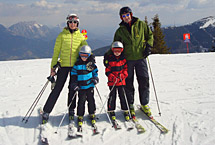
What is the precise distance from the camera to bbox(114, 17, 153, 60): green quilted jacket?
394 centimetres

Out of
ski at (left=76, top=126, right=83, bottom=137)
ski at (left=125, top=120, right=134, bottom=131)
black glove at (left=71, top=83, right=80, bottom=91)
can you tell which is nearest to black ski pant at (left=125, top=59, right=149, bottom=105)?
ski at (left=125, top=120, right=134, bottom=131)

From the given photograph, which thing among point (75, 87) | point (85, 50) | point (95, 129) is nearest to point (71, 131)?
point (95, 129)

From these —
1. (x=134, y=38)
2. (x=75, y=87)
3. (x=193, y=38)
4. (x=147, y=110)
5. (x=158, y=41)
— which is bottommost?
(x=147, y=110)

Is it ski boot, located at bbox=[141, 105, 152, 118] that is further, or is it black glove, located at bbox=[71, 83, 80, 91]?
ski boot, located at bbox=[141, 105, 152, 118]

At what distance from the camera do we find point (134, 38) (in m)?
3.95

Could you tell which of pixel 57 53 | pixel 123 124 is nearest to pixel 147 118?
A: pixel 123 124

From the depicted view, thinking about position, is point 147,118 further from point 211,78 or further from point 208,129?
point 211,78

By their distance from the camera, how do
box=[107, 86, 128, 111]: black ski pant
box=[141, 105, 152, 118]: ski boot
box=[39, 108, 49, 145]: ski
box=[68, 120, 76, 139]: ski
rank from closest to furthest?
box=[39, 108, 49, 145]: ski → box=[68, 120, 76, 139]: ski → box=[107, 86, 128, 111]: black ski pant → box=[141, 105, 152, 118]: ski boot

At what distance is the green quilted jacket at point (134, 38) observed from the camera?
394 centimetres

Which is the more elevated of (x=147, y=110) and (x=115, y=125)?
(x=147, y=110)

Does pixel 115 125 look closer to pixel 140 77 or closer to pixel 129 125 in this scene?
pixel 129 125

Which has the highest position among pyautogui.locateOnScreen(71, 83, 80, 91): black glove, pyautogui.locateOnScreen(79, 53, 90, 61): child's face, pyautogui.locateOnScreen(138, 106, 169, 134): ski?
pyautogui.locateOnScreen(79, 53, 90, 61): child's face

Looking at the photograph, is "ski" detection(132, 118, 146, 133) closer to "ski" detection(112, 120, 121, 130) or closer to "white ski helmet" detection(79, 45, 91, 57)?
"ski" detection(112, 120, 121, 130)

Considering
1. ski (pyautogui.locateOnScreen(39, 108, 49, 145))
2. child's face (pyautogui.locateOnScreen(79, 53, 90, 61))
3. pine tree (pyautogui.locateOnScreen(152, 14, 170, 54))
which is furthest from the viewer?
pine tree (pyautogui.locateOnScreen(152, 14, 170, 54))
